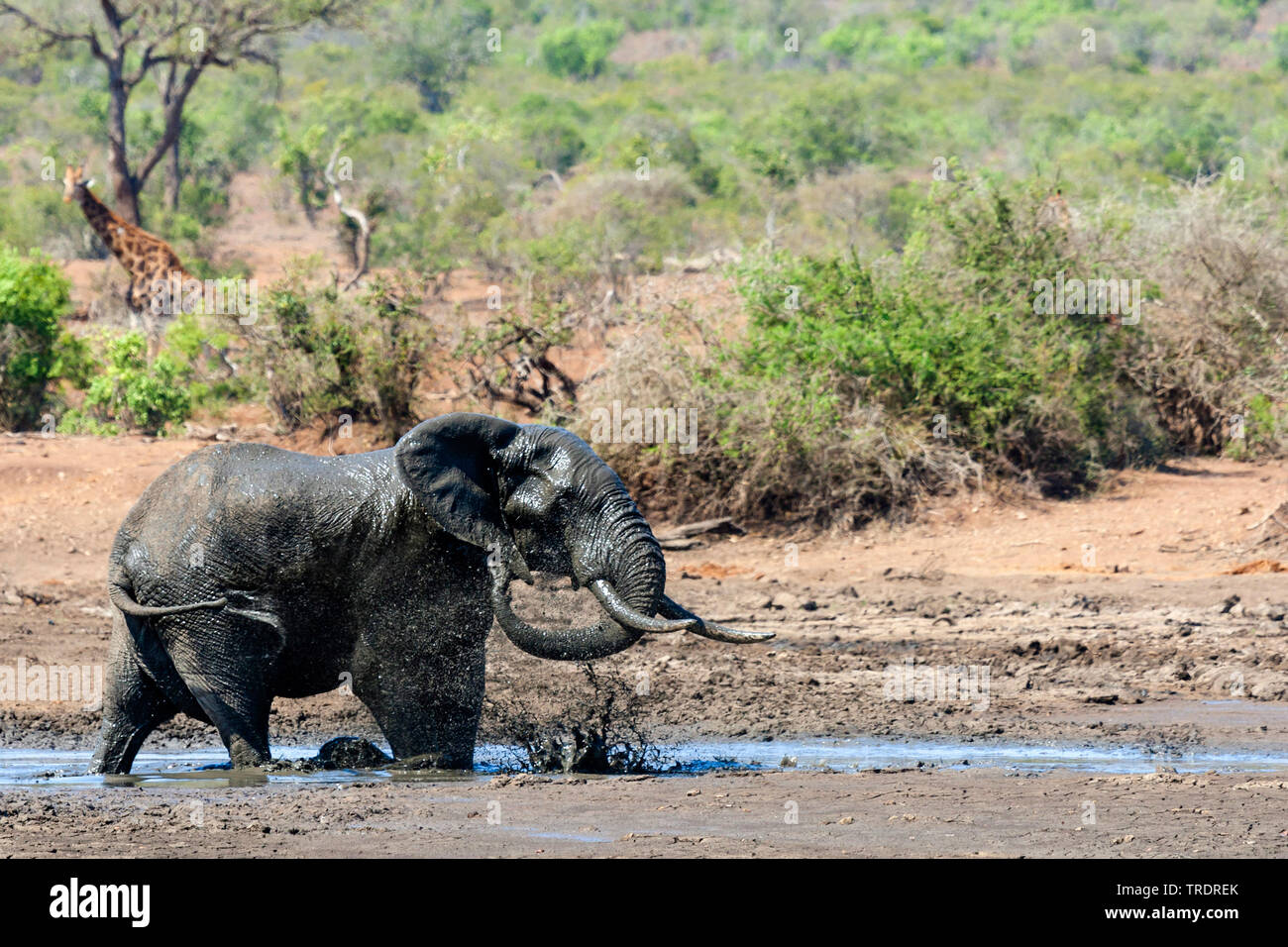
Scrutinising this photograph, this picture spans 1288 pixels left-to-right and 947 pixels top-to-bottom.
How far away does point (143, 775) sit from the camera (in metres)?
8.62

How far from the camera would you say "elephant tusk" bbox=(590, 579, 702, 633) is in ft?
24.9

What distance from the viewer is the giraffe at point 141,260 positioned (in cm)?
2423

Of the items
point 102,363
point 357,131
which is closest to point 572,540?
point 102,363

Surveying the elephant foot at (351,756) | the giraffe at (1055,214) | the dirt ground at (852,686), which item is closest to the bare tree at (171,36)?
the dirt ground at (852,686)

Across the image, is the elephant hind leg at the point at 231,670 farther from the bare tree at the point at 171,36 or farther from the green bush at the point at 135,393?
the bare tree at the point at 171,36

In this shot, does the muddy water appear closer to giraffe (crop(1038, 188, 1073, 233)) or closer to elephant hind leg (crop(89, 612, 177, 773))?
elephant hind leg (crop(89, 612, 177, 773))

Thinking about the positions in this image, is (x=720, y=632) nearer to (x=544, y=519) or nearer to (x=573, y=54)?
(x=544, y=519)

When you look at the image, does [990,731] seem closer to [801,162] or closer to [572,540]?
[572,540]

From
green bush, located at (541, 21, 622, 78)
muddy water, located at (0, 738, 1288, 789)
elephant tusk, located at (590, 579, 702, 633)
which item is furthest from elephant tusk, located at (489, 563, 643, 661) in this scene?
green bush, located at (541, 21, 622, 78)

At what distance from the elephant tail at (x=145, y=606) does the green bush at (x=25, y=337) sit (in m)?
12.1
